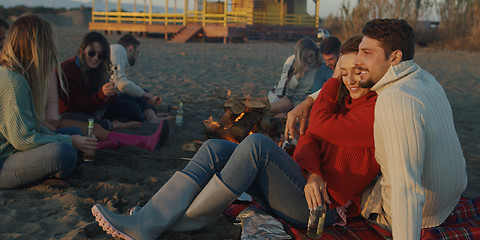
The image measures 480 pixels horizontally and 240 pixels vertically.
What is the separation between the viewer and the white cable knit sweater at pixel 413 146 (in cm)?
200

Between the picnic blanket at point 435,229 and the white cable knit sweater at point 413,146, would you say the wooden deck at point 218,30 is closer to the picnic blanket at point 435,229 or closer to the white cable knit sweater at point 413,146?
the picnic blanket at point 435,229

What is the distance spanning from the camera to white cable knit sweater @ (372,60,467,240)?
1997 mm

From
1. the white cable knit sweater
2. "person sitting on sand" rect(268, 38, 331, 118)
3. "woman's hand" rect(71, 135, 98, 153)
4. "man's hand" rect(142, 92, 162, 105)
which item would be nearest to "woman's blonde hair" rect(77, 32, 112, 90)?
→ "man's hand" rect(142, 92, 162, 105)

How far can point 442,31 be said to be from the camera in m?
21.6

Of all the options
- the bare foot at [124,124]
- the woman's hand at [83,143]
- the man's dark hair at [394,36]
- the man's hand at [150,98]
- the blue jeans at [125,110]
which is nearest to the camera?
the man's dark hair at [394,36]

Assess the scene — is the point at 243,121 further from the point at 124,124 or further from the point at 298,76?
the point at 124,124

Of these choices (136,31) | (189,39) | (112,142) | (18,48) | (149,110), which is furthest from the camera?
(136,31)

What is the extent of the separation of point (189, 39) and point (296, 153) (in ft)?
71.0

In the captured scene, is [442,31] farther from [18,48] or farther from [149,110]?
[18,48]

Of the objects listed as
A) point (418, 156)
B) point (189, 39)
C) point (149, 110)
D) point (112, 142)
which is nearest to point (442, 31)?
point (189, 39)

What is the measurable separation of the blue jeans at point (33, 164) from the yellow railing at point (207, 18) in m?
22.5

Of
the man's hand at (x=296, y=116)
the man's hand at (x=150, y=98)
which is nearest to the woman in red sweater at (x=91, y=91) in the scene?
the man's hand at (x=150, y=98)

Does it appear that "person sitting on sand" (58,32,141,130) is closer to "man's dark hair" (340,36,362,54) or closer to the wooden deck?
"man's dark hair" (340,36,362,54)

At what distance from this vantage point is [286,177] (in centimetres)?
259
